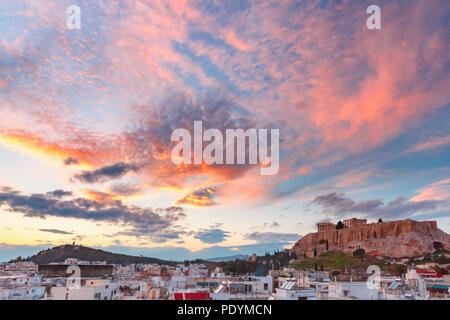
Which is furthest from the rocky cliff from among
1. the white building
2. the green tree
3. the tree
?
the white building

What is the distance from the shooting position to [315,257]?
47.2 metres

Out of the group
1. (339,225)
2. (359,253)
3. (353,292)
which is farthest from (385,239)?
(353,292)

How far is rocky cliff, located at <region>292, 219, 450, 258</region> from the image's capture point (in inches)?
1713

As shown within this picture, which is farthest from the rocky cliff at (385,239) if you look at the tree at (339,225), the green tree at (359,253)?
the tree at (339,225)

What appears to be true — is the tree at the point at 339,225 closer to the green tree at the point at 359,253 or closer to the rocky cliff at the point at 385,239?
the rocky cliff at the point at 385,239

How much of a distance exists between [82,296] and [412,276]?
19.1 m

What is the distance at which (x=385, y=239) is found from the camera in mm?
46406

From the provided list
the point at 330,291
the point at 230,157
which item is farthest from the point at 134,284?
the point at 330,291

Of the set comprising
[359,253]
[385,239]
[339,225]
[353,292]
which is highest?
[339,225]

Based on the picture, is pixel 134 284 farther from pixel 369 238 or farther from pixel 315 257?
pixel 369 238

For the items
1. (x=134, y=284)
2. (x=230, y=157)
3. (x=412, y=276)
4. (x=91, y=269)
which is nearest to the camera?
(x=230, y=157)

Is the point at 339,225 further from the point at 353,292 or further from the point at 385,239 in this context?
the point at 353,292

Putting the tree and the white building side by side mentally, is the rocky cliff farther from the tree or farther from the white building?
the white building

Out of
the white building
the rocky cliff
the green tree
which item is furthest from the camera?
the green tree
